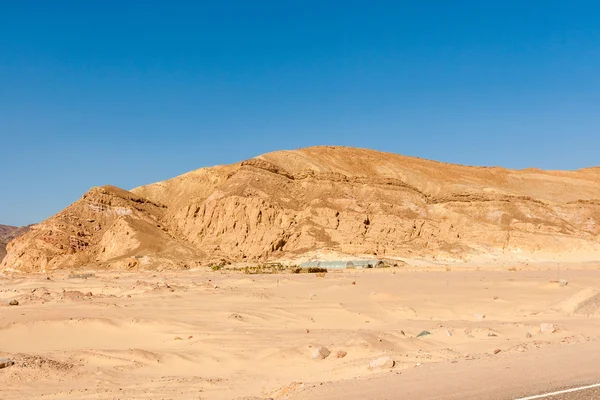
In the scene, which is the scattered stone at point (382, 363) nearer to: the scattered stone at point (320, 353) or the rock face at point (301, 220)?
the scattered stone at point (320, 353)

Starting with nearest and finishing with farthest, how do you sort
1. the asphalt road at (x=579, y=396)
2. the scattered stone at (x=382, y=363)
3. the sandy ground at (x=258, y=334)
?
the asphalt road at (x=579, y=396), the sandy ground at (x=258, y=334), the scattered stone at (x=382, y=363)

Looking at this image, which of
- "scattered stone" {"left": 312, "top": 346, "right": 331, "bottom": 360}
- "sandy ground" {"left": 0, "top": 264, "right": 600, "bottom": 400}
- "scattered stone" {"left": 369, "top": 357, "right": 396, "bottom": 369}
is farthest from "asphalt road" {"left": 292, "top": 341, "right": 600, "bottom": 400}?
"scattered stone" {"left": 312, "top": 346, "right": 331, "bottom": 360}

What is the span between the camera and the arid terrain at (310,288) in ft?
33.8

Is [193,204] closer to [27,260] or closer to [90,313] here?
[27,260]

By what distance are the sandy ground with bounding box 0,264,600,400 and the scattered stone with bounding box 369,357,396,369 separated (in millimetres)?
142

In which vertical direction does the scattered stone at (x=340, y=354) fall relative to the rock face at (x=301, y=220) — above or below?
below

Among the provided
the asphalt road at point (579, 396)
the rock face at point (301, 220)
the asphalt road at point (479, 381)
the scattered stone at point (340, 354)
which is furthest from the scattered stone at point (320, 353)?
the rock face at point (301, 220)

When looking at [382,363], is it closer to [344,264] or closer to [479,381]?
[479,381]

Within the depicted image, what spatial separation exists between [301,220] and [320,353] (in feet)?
130

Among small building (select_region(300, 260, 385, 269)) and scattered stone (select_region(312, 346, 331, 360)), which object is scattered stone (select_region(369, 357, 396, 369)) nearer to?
scattered stone (select_region(312, 346, 331, 360))

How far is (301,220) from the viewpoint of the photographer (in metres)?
51.7

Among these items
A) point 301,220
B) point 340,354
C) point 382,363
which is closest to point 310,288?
point 340,354

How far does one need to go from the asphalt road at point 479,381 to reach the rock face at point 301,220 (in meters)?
36.2

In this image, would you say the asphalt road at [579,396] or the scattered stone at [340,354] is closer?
the asphalt road at [579,396]
